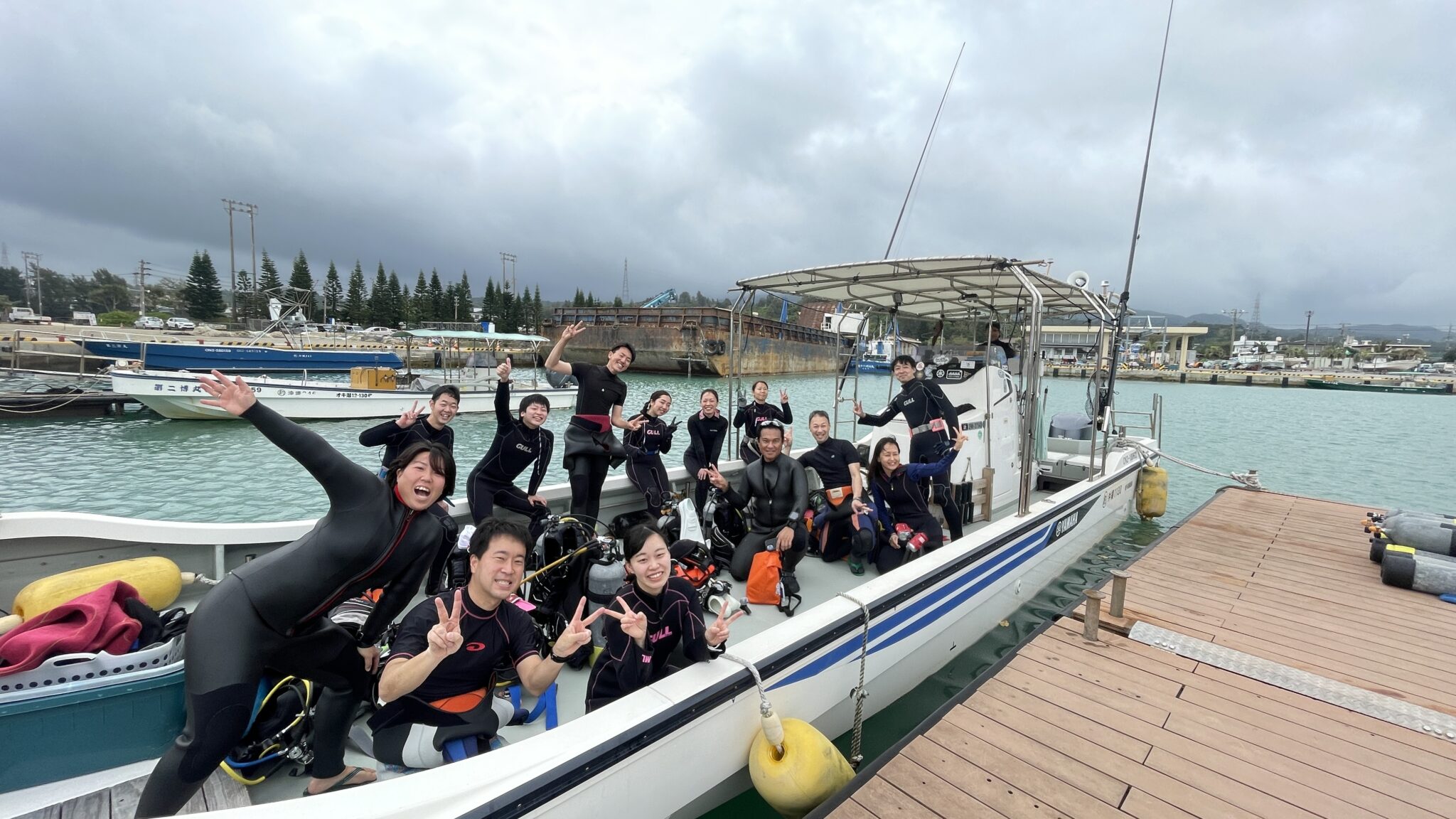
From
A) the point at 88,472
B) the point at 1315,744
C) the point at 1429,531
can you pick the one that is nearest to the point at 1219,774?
the point at 1315,744

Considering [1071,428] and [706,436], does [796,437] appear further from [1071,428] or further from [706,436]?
[706,436]

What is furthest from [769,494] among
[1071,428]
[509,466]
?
[1071,428]

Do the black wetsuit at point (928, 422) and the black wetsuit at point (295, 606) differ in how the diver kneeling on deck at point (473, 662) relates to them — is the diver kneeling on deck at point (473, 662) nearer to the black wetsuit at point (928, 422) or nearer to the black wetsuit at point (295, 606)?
the black wetsuit at point (295, 606)

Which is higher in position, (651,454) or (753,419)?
(753,419)

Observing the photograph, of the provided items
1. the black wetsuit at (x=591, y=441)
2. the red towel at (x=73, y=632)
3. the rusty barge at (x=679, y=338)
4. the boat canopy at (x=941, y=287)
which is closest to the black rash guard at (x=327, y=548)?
the red towel at (x=73, y=632)

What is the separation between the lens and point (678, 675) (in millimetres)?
2158

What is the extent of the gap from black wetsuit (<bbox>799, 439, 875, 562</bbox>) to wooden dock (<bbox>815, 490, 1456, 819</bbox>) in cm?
137

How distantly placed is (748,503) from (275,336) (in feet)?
118

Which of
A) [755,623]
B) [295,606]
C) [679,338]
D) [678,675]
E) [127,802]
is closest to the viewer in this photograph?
[295,606]

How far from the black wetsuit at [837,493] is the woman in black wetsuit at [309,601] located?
2.97 meters

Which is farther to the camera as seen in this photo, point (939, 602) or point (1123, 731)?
point (939, 602)

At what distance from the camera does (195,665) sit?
1.59 m

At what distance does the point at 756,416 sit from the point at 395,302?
60.0 m

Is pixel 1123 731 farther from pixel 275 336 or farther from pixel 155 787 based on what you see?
pixel 275 336
